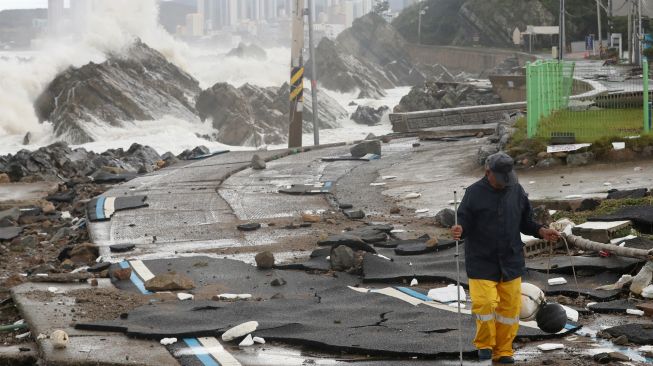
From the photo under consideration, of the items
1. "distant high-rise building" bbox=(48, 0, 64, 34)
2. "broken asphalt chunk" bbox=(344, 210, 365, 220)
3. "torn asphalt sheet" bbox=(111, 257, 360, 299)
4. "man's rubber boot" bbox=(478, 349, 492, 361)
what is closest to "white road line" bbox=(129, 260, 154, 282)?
"torn asphalt sheet" bbox=(111, 257, 360, 299)

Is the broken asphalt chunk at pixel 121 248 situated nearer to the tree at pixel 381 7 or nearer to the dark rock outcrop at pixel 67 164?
the dark rock outcrop at pixel 67 164

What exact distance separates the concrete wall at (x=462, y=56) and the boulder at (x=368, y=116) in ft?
67.0

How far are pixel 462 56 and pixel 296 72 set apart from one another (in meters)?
70.7

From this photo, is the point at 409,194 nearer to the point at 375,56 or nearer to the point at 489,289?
the point at 489,289

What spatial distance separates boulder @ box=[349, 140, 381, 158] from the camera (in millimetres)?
23844

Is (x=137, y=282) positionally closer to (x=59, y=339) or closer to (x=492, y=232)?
(x=59, y=339)

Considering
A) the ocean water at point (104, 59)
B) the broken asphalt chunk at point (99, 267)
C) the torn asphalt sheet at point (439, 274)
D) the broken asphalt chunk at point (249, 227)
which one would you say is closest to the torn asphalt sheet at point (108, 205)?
the broken asphalt chunk at point (249, 227)

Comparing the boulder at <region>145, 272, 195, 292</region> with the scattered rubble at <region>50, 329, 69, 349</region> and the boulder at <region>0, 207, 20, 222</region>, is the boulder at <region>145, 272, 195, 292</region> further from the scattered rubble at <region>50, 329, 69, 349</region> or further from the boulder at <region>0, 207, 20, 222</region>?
the boulder at <region>0, 207, 20, 222</region>

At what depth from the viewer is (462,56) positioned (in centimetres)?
9656

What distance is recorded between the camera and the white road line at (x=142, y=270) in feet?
38.9

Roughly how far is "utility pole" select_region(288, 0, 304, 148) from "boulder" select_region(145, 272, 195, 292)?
1626 cm

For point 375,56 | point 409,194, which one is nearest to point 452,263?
point 409,194

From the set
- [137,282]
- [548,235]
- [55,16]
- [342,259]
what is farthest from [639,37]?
[55,16]

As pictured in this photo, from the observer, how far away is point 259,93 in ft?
161
